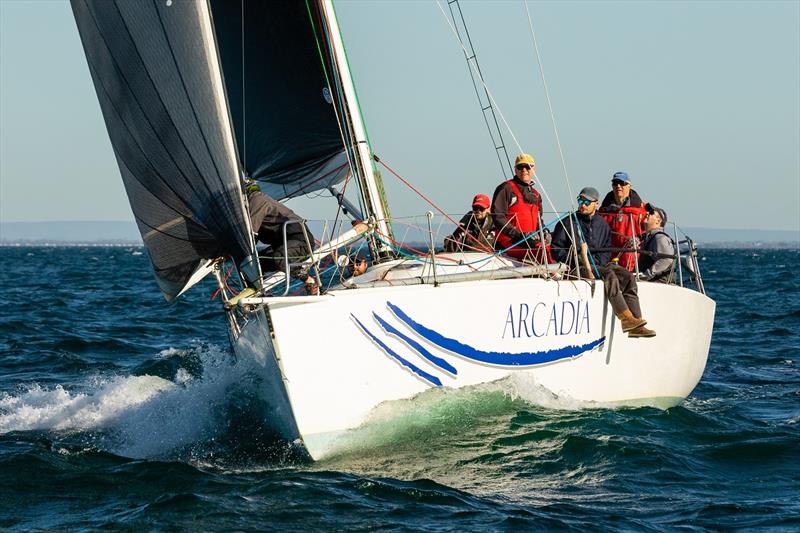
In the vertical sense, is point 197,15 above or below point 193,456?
above

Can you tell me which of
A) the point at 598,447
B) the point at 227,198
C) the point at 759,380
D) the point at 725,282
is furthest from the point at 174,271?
the point at 725,282

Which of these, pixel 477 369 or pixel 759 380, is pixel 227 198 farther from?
pixel 759 380

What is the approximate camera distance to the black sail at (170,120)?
6258mm

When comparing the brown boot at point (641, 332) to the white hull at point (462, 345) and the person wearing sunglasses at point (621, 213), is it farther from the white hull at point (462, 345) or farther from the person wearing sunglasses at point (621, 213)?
the person wearing sunglasses at point (621, 213)

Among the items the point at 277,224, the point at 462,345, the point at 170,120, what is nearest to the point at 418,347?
the point at 462,345

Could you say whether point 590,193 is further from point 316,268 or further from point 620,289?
point 316,268

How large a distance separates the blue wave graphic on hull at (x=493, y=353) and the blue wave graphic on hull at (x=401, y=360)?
0.68ft

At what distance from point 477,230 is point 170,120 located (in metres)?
2.91

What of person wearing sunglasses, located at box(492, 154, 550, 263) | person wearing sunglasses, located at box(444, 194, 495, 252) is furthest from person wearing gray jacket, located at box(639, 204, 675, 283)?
person wearing sunglasses, located at box(444, 194, 495, 252)

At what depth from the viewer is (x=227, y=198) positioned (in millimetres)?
6562

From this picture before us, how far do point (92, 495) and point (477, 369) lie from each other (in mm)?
2785

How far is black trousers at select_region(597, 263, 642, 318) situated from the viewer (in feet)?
26.6

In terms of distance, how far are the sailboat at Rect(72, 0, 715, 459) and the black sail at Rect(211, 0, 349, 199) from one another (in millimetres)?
18

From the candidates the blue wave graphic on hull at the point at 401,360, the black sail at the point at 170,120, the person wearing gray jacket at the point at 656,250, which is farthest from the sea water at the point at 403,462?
the black sail at the point at 170,120
